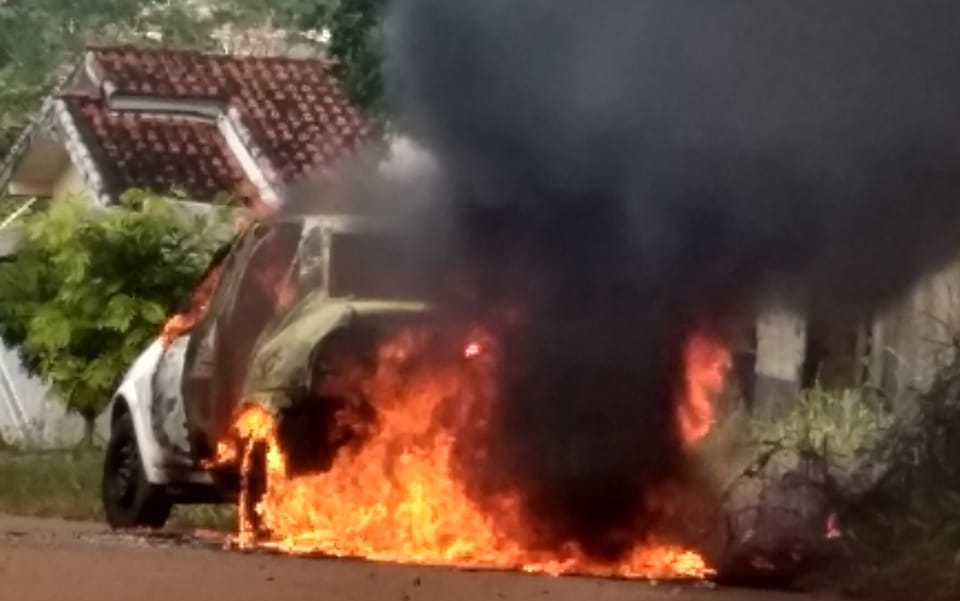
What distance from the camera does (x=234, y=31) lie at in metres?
50.4

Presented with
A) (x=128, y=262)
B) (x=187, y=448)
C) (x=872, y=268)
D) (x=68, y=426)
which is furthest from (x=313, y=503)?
(x=68, y=426)

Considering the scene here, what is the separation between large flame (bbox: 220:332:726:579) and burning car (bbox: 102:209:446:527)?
6.9 inches

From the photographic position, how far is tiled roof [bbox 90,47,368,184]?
104 feet

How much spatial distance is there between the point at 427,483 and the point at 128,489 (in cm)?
322

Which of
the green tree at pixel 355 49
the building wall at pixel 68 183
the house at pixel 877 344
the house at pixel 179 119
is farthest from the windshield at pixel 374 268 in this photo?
the building wall at pixel 68 183

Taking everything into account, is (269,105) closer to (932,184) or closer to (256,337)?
(256,337)

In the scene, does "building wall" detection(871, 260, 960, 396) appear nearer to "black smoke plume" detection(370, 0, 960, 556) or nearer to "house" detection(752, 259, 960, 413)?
"house" detection(752, 259, 960, 413)

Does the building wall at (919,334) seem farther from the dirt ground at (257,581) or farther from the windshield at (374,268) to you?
the windshield at (374,268)

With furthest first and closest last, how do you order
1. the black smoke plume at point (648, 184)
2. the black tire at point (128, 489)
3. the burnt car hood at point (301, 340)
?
the black tire at point (128, 489) < the burnt car hood at point (301, 340) < the black smoke plume at point (648, 184)

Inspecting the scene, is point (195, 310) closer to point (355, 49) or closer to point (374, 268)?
point (374, 268)

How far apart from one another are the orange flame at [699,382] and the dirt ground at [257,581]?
1.22m

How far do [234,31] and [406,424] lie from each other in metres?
38.1

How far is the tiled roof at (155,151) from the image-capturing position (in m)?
31.0

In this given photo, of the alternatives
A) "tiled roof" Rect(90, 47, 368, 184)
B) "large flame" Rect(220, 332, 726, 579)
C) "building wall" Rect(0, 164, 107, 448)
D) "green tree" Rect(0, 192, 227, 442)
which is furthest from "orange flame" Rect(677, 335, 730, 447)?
"tiled roof" Rect(90, 47, 368, 184)
